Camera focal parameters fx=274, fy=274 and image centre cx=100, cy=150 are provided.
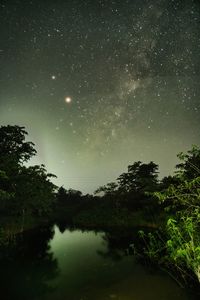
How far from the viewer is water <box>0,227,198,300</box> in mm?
11164

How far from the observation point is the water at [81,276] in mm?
11164

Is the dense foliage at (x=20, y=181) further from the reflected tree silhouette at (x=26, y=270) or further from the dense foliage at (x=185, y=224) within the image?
the dense foliage at (x=185, y=224)

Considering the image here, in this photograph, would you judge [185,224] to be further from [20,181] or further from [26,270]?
[20,181]

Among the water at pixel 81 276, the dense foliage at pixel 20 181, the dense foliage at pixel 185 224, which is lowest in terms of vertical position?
the water at pixel 81 276


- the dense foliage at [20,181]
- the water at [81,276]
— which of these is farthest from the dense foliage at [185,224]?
the dense foliage at [20,181]

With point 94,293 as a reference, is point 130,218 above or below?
above

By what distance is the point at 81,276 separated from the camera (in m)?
14.2

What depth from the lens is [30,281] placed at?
1408 cm

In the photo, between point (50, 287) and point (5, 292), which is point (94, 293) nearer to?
point (50, 287)

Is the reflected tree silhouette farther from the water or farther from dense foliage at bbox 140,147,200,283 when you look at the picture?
dense foliage at bbox 140,147,200,283

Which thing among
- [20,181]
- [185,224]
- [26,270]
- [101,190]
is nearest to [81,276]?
[26,270]

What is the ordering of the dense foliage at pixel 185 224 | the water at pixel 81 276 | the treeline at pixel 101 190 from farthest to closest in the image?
the treeline at pixel 101 190, the water at pixel 81 276, the dense foliage at pixel 185 224

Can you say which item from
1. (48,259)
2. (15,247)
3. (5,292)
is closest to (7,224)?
(15,247)

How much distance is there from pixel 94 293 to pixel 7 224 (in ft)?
66.8
